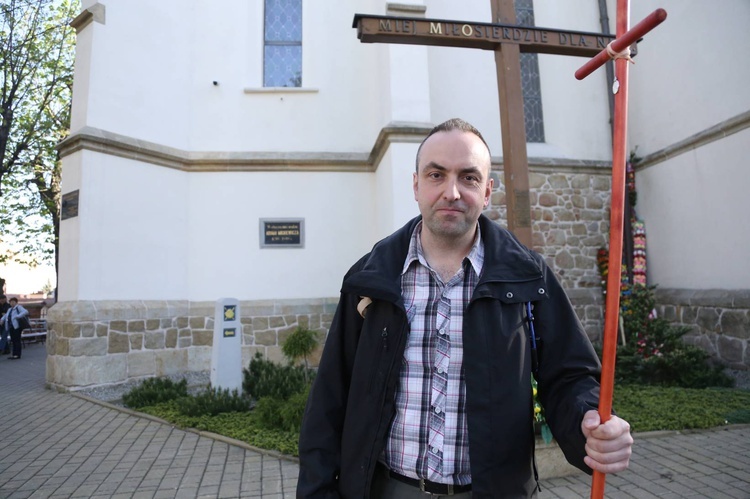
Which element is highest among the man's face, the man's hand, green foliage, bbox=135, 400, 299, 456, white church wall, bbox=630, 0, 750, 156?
white church wall, bbox=630, 0, 750, 156

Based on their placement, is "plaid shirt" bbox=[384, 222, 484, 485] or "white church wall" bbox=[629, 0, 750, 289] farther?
"white church wall" bbox=[629, 0, 750, 289]

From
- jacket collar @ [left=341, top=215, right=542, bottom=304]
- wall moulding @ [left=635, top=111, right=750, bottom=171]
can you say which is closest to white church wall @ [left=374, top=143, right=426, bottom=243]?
wall moulding @ [left=635, top=111, right=750, bottom=171]

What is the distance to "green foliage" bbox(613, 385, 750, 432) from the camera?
474 cm

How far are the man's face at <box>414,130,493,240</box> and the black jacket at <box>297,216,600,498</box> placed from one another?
16 centimetres

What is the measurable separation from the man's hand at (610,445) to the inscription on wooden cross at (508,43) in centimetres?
321

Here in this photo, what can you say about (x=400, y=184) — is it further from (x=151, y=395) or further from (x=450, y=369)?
(x=450, y=369)

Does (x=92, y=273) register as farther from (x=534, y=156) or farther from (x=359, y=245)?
(x=534, y=156)

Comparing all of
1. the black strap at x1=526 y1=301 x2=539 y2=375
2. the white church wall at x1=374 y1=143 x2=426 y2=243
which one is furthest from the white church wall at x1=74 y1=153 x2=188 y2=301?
the black strap at x1=526 y1=301 x2=539 y2=375

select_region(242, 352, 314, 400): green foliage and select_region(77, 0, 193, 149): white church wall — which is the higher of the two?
select_region(77, 0, 193, 149): white church wall

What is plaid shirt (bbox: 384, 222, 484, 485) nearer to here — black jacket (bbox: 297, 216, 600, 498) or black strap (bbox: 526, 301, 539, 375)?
black jacket (bbox: 297, 216, 600, 498)

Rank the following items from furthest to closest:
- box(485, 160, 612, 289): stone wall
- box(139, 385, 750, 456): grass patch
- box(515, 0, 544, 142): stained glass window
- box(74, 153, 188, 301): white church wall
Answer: box(515, 0, 544, 142): stained glass window → box(485, 160, 612, 289): stone wall → box(74, 153, 188, 301): white church wall → box(139, 385, 750, 456): grass patch

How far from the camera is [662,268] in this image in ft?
27.7

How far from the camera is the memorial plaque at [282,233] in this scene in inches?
331

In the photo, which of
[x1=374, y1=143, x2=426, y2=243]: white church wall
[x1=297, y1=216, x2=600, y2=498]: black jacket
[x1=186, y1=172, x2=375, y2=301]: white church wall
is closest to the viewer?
[x1=297, y1=216, x2=600, y2=498]: black jacket
